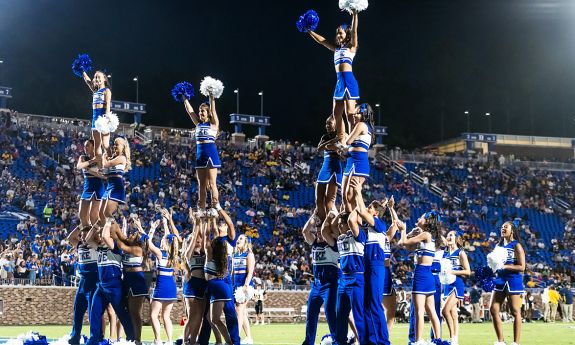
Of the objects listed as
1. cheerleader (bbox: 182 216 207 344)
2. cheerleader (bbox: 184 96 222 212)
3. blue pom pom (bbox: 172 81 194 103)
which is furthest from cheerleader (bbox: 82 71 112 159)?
cheerleader (bbox: 182 216 207 344)

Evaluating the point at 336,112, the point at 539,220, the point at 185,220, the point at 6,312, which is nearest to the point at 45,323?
the point at 6,312

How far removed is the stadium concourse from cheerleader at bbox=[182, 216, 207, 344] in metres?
12.6

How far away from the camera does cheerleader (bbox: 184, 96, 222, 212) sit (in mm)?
10883

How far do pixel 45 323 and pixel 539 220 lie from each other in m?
25.8

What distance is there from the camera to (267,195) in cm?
3266

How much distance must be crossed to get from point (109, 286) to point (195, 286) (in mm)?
1102

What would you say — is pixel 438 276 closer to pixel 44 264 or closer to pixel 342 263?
pixel 342 263

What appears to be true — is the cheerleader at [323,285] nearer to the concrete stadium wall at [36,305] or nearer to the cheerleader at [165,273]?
the cheerleader at [165,273]

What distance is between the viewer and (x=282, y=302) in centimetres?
2383

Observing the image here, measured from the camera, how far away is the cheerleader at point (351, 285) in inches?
281

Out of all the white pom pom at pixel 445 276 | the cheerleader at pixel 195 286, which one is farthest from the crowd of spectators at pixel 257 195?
the cheerleader at pixel 195 286

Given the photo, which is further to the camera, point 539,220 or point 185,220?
A: point 539,220

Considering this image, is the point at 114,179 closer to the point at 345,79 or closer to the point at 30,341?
the point at 30,341

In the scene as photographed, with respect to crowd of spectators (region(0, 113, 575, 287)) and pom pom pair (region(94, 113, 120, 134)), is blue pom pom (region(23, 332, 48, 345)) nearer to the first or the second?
pom pom pair (region(94, 113, 120, 134))
